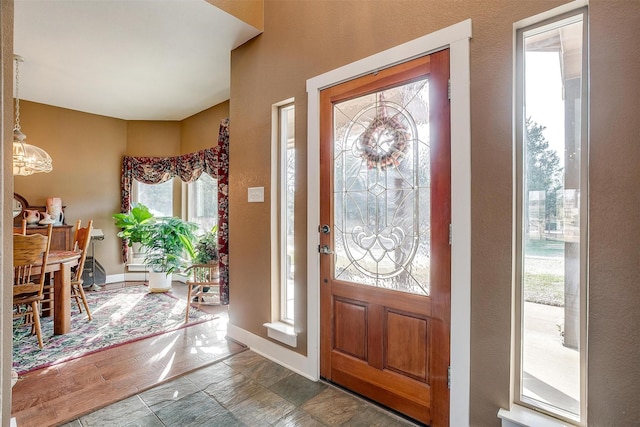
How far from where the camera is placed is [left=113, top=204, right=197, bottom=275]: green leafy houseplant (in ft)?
14.9

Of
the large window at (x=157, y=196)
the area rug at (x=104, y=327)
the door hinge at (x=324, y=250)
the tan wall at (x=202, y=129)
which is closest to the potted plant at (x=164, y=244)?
the area rug at (x=104, y=327)

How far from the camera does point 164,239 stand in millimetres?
4547

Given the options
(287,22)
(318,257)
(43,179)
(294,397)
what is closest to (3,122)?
(318,257)

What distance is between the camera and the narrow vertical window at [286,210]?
2.63 m

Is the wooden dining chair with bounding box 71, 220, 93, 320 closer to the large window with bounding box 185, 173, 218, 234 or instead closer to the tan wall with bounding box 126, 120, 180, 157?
the large window with bounding box 185, 173, 218, 234

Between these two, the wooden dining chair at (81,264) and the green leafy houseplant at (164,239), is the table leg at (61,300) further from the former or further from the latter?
the green leafy houseplant at (164,239)

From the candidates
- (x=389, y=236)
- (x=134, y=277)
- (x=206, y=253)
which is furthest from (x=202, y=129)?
(x=389, y=236)

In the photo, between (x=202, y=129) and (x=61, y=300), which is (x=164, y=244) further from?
(x=202, y=129)

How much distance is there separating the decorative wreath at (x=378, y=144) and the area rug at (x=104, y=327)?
9.03 feet

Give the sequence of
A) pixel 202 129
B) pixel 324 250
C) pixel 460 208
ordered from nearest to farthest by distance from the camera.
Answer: pixel 460 208, pixel 324 250, pixel 202 129

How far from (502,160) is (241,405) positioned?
2.09m

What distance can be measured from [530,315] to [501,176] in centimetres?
71

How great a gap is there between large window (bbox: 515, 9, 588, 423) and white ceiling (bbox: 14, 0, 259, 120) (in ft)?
7.27

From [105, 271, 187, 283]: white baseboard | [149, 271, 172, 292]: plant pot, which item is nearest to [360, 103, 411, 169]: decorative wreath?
[149, 271, 172, 292]: plant pot
